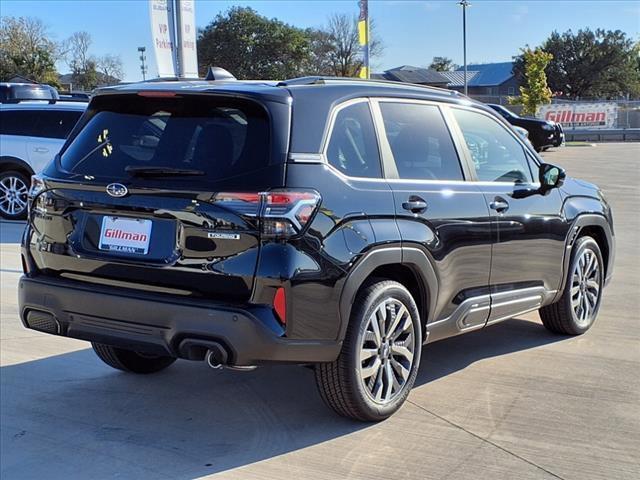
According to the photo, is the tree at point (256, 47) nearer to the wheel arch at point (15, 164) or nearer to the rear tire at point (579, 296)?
the wheel arch at point (15, 164)

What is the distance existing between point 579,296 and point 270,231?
3.31 metres

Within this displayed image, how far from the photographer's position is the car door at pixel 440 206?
4.26 metres

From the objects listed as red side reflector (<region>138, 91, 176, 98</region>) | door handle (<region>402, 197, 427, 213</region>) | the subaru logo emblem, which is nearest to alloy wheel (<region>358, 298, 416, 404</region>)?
door handle (<region>402, 197, 427, 213</region>)

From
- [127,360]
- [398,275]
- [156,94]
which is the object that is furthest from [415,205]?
[127,360]

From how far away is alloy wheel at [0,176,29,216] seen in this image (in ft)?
39.4

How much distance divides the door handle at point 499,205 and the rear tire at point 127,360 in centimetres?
246

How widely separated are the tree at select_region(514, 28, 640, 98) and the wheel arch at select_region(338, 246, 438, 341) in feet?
270

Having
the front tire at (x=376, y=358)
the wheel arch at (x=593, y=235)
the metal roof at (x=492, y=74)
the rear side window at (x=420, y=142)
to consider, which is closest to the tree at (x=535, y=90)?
the wheel arch at (x=593, y=235)

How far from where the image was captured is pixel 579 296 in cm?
587

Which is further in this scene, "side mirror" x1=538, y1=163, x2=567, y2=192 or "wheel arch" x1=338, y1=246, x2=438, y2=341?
"side mirror" x1=538, y1=163, x2=567, y2=192

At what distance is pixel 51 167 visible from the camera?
168 inches

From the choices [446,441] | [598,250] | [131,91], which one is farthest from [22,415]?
[598,250]

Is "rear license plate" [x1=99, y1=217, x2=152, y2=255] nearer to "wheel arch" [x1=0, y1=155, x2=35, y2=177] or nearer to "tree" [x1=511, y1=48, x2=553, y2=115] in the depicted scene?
"wheel arch" [x1=0, y1=155, x2=35, y2=177]

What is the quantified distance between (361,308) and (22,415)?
2.14 meters
